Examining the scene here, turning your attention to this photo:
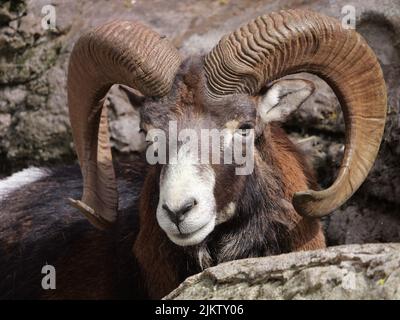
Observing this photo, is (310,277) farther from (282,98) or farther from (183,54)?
(183,54)

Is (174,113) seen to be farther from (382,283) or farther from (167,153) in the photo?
(382,283)

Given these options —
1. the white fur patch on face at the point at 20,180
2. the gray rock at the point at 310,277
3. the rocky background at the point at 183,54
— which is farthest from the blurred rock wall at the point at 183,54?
the gray rock at the point at 310,277

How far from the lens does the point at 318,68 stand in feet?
31.6

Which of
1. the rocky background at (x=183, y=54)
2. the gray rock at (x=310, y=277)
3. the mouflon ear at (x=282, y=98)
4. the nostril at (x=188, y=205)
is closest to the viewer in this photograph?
the gray rock at (x=310, y=277)

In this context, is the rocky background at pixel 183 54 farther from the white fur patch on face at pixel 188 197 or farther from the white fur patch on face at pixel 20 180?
the white fur patch on face at pixel 188 197

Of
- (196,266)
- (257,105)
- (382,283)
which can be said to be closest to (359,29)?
Result: (257,105)

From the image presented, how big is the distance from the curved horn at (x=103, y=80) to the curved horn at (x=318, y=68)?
0.50 metres

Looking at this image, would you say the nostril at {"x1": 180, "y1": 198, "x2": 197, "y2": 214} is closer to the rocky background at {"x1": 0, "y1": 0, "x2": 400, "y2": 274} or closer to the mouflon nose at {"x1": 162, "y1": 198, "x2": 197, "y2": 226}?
the mouflon nose at {"x1": 162, "y1": 198, "x2": 197, "y2": 226}

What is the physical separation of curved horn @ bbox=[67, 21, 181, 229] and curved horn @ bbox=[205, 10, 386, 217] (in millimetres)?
503

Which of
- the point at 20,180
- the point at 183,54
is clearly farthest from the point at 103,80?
the point at 183,54

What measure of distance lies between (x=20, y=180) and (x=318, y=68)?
4376mm

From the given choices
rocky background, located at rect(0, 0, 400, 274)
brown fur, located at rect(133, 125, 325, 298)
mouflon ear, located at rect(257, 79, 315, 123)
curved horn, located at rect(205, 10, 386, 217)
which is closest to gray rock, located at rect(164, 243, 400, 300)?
curved horn, located at rect(205, 10, 386, 217)

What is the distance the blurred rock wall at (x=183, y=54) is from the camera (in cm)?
Answer: 1234
